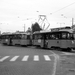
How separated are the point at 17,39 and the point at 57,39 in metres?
17.0

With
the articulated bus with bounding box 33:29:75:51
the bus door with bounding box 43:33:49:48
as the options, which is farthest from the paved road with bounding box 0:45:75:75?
the bus door with bounding box 43:33:49:48

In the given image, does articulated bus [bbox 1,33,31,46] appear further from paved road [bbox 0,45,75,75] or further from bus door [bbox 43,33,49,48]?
paved road [bbox 0,45,75,75]

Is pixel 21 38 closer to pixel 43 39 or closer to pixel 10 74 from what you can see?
pixel 43 39

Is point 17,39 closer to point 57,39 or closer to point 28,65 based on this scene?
point 57,39

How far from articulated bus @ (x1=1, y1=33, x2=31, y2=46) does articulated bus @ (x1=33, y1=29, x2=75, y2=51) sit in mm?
5539

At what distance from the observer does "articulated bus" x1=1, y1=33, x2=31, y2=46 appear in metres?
40.7

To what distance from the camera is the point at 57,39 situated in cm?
2834

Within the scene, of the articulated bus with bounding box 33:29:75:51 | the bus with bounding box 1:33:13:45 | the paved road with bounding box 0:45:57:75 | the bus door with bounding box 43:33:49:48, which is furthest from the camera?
the bus with bounding box 1:33:13:45

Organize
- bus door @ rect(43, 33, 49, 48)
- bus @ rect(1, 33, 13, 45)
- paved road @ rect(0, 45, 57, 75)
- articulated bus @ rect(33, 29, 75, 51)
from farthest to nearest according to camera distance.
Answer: bus @ rect(1, 33, 13, 45)
bus door @ rect(43, 33, 49, 48)
articulated bus @ rect(33, 29, 75, 51)
paved road @ rect(0, 45, 57, 75)

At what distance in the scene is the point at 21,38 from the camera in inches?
1655

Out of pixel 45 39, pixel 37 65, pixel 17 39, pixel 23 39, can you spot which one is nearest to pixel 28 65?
pixel 37 65

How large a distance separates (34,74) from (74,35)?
17090mm

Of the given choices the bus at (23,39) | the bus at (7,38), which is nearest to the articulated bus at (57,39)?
the bus at (23,39)

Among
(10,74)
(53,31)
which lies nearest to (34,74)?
(10,74)
